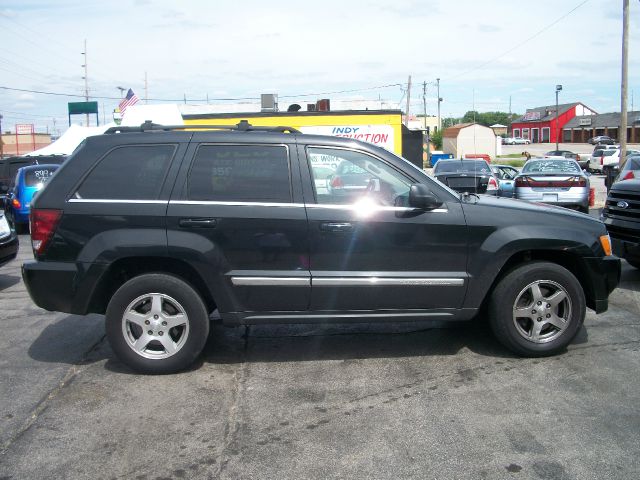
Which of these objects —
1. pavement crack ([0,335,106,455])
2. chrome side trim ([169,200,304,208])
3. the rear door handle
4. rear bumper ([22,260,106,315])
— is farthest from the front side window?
pavement crack ([0,335,106,455])

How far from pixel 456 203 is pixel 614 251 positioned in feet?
12.8

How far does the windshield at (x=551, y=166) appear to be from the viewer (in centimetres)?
1534

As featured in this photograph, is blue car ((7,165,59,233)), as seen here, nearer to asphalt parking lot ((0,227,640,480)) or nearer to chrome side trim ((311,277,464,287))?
asphalt parking lot ((0,227,640,480))

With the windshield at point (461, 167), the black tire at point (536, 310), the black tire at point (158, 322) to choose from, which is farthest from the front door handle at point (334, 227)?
the windshield at point (461, 167)

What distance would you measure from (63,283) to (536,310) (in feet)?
12.3

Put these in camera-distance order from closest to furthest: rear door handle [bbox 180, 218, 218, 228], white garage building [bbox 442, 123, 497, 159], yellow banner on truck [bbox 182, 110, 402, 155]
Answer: rear door handle [bbox 180, 218, 218, 228] < yellow banner on truck [bbox 182, 110, 402, 155] < white garage building [bbox 442, 123, 497, 159]

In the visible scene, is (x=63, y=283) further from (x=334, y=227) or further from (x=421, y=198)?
(x=421, y=198)

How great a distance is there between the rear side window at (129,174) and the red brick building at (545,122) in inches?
3946

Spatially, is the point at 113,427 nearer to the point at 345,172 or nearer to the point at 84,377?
the point at 84,377

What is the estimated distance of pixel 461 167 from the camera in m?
17.3

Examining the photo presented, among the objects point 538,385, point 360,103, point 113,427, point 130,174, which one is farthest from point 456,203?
point 360,103

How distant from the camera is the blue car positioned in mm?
14625

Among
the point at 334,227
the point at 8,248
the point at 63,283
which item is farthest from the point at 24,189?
the point at 334,227

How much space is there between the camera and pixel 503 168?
84.5 feet
